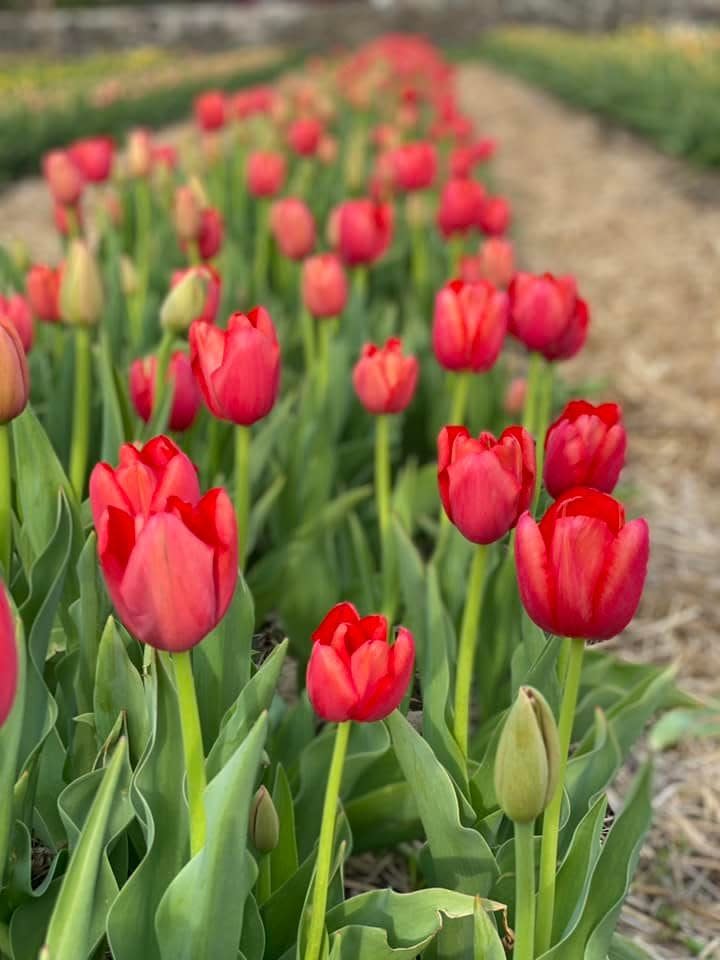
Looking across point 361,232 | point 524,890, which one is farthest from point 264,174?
point 524,890

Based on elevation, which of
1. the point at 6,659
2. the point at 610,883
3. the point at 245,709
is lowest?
the point at 610,883

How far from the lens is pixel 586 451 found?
40.9 inches

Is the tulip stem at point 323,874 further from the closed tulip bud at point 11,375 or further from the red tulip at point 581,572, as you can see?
the closed tulip bud at point 11,375

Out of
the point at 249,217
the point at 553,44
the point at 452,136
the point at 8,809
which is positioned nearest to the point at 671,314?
the point at 452,136

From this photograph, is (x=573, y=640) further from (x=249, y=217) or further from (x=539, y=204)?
(x=539, y=204)

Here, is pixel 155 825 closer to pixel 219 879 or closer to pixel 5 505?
pixel 219 879

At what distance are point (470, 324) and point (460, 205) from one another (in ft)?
3.23

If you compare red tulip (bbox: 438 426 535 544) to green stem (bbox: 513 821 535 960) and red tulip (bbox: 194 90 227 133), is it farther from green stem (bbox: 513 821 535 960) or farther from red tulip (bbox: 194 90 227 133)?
red tulip (bbox: 194 90 227 133)

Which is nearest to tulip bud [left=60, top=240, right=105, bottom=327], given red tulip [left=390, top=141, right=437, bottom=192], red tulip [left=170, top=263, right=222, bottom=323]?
red tulip [left=170, top=263, right=222, bottom=323]

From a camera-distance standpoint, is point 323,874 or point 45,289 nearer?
point 323,874

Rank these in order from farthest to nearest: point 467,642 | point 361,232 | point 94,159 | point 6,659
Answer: point 94,159 → point 361,232 → point 467,642 → point 6,659

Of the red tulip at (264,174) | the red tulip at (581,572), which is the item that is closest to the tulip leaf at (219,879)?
the red tulip at (581,572)

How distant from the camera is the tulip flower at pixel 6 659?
66 cm

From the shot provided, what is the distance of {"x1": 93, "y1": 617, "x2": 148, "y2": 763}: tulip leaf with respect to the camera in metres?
1.02
